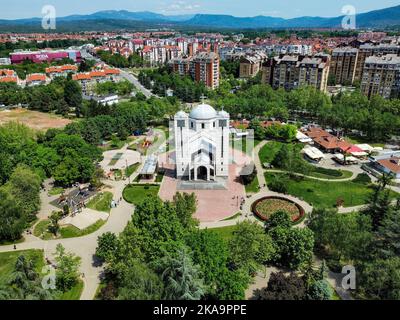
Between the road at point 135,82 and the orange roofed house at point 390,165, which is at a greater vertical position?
the road at point 135,82

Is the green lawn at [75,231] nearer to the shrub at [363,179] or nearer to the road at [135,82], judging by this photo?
the shrub at [363,179]

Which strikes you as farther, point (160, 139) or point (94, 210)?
point (160, 139)

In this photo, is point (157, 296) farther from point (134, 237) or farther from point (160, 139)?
point (160, 139)

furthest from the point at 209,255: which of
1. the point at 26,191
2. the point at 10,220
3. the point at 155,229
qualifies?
the point at 26,191

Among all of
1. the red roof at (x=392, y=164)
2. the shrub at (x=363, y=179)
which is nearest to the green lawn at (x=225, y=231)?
the shrub at (x=363, y=179)

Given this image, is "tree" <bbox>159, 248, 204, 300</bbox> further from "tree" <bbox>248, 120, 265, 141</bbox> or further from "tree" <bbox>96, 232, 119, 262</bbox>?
"tree" <bbox>248, 120, 265, 141</bbox>
